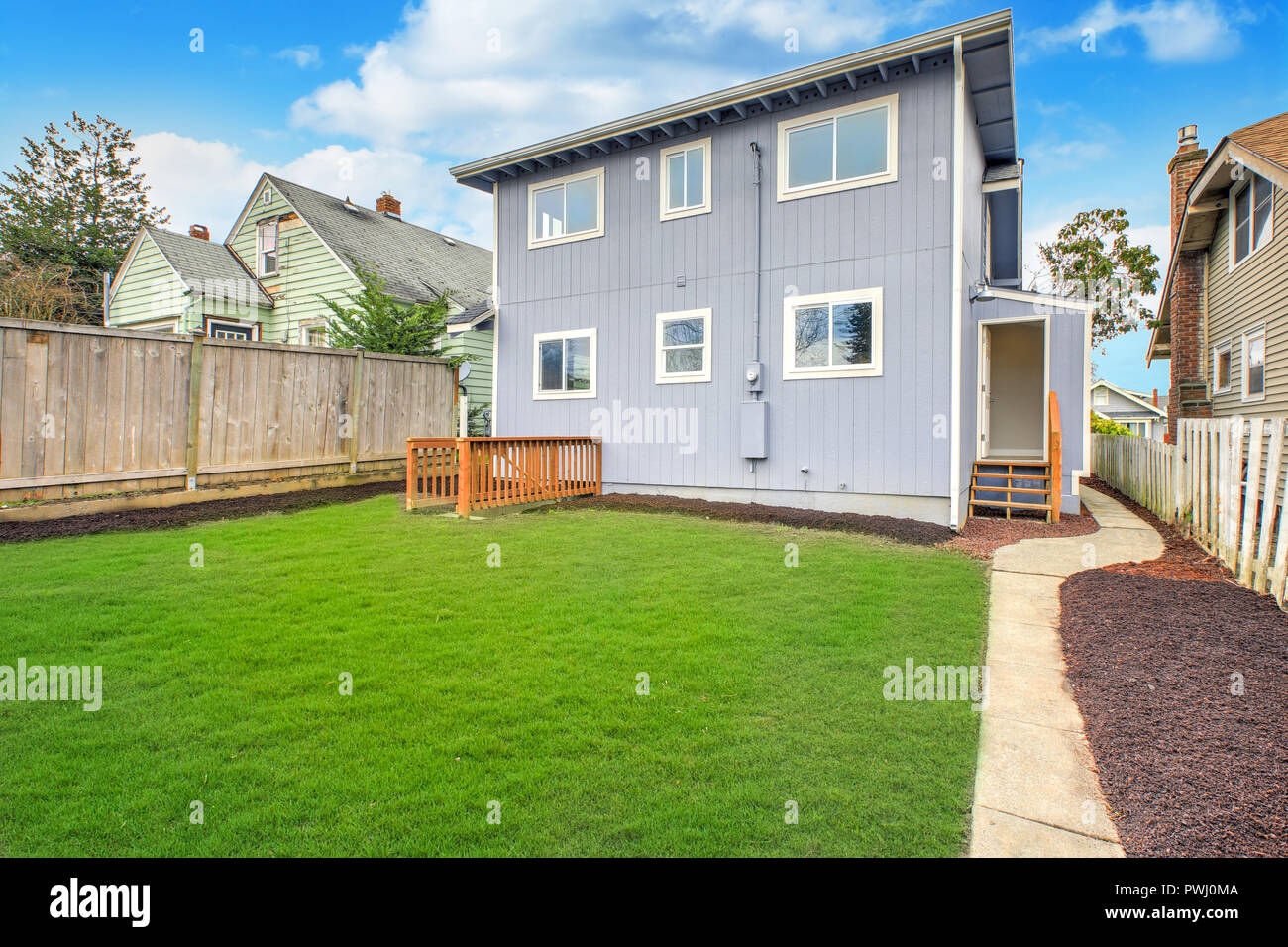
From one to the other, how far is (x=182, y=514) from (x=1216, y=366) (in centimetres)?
1930

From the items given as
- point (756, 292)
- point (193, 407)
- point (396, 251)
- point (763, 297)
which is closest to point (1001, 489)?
point (763, 297)

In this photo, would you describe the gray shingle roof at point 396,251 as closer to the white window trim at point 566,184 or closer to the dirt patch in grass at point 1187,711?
the white window trim at point 566,184

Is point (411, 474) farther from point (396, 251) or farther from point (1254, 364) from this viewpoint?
point (1254, 364)

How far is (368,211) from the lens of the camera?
66.6 feet

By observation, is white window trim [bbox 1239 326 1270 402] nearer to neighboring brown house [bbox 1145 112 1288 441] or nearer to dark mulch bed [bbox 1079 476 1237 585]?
neighboring brown house [bbox 1145 112 1288 441]

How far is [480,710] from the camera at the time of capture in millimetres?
3271

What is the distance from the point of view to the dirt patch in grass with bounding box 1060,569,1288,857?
239 cm

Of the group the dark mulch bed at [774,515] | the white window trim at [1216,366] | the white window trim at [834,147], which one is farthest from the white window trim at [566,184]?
the white window trim at [1216,366]

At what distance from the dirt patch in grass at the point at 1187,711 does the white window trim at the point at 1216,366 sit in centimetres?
1150

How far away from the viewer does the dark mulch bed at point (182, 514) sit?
707cm

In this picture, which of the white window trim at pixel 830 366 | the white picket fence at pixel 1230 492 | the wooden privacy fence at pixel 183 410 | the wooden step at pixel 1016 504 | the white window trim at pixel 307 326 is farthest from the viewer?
the white window trim at pixel 307 326
